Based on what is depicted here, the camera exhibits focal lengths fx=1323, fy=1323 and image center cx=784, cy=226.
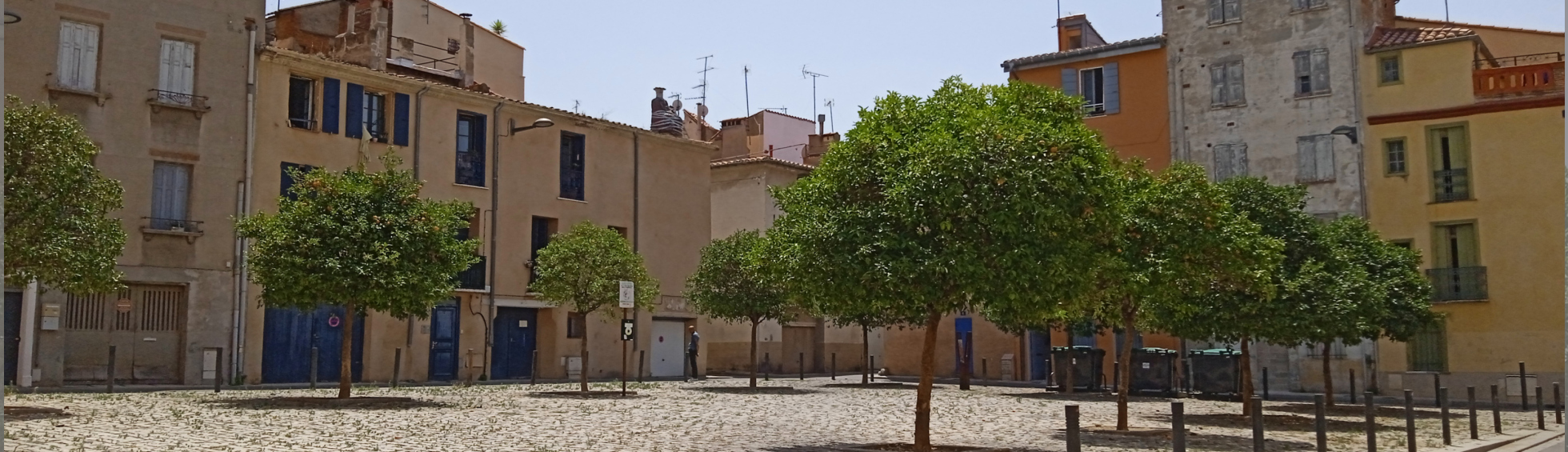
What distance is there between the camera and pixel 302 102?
30.8 meters

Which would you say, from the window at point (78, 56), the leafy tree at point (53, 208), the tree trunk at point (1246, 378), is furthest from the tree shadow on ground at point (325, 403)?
the tree trunk at point (1246, 378)

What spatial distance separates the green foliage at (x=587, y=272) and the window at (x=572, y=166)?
10.2m

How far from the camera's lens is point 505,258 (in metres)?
35.0

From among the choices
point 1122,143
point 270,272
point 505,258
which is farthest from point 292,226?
point 1122,143

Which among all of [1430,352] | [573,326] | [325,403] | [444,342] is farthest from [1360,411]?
[444,342]

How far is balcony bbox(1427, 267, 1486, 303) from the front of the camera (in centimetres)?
3262

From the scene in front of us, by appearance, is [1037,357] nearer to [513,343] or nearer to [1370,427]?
[513,343]

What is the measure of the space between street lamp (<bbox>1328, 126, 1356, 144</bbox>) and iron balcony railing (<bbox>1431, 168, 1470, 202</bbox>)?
84.4 inches

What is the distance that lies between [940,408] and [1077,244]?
1094cm

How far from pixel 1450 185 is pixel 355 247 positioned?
88.0 feet

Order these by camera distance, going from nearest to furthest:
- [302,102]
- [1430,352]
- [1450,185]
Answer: [302,102]
[1430,352]
[1450,185]

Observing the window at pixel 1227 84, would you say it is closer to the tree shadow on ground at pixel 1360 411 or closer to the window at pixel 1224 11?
the window at pixel 1224 11

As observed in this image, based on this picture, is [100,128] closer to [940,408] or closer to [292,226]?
[292,226]

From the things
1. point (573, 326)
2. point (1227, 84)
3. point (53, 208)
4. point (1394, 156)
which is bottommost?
point (573, 326)
